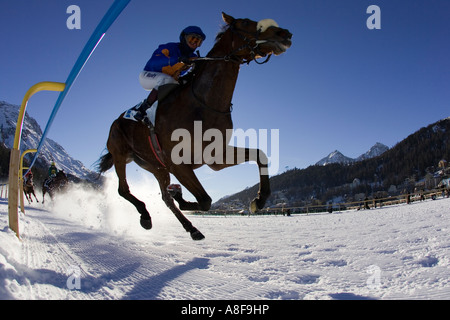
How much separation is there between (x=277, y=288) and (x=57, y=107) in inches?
156

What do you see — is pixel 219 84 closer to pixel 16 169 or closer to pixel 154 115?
pixel 154 115

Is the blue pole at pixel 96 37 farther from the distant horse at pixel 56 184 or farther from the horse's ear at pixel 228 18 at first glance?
the distant horse at pixel 56 184

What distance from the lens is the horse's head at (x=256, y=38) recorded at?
11.8 ft

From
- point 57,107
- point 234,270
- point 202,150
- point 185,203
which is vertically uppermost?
point 57,107

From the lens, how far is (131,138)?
5188 mm

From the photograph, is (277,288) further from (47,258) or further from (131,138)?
(131,138)

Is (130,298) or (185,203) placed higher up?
(185,203)

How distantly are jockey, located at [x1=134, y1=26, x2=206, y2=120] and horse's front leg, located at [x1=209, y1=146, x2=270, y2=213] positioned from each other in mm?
1414

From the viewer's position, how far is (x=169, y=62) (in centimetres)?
424

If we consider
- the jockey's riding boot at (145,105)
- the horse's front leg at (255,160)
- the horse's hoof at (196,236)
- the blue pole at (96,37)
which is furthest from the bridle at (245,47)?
the horse's hoof at (196,236)

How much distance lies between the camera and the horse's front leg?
12.8 ft

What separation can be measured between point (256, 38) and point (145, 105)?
6.32ft

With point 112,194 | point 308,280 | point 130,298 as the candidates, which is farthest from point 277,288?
point 112,194

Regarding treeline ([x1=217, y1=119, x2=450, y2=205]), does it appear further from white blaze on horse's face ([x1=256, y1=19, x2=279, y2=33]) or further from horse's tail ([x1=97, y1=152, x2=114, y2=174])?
white blaze on horse's face ([x1=256, y1=19, x2=279, y2=33])
